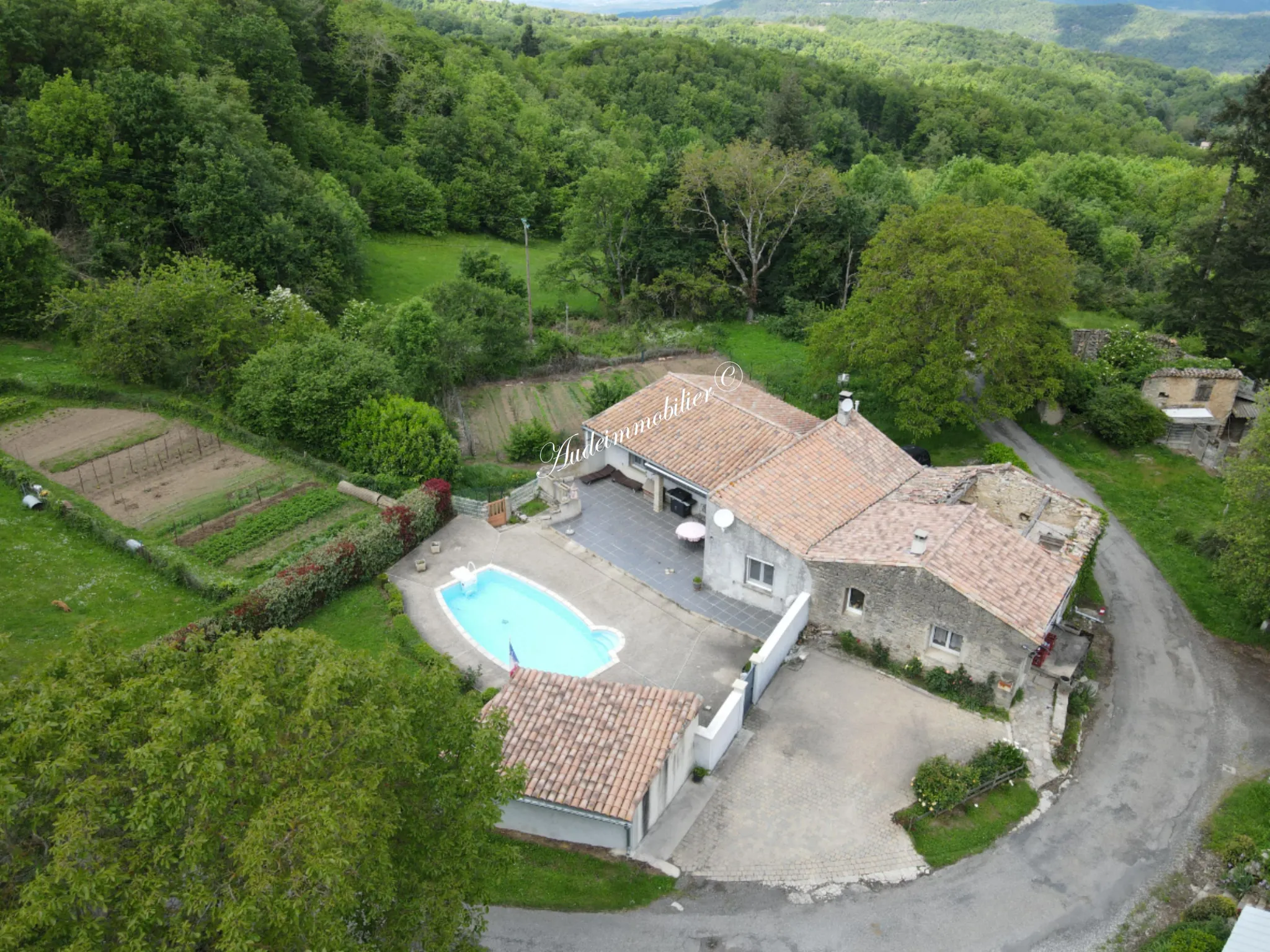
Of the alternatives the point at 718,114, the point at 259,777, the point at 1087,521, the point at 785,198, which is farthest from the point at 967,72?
the point at 259,777

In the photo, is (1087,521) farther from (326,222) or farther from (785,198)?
(326,222)

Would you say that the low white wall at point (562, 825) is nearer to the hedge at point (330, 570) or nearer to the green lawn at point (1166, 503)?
the hedge at point (330, 570)

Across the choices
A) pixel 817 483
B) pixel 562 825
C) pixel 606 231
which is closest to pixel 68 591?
pixel 562 825

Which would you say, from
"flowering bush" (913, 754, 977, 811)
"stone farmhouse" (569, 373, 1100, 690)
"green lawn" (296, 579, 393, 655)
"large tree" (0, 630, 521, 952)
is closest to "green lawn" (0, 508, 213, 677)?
"green lawn" (296, 579, 393, 655)

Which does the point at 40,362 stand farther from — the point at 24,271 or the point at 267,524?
the point at 267,524

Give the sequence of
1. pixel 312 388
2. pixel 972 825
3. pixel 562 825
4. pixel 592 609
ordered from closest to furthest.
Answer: pixel 562 825
pixel 972 825
pixel 592 609
pixel 312 388

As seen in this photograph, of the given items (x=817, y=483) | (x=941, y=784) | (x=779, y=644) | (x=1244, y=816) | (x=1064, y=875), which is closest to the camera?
(x=1064, y=875)

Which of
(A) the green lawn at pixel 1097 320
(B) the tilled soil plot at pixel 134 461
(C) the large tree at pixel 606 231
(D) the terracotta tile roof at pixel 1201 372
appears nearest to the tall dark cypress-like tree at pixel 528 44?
(C) the large tree at pixel 606 231
